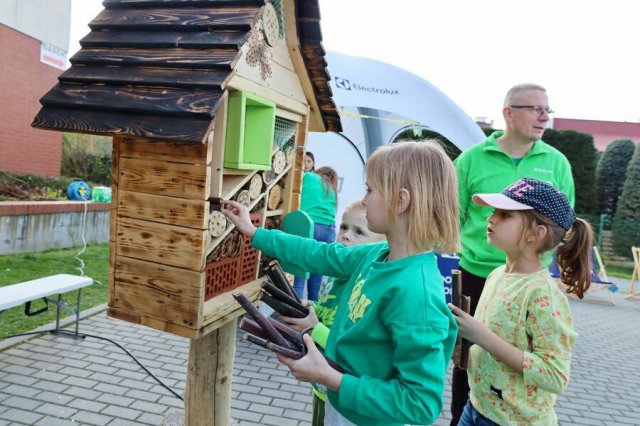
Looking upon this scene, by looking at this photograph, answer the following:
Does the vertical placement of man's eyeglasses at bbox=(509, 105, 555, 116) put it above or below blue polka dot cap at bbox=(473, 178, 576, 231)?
→ above

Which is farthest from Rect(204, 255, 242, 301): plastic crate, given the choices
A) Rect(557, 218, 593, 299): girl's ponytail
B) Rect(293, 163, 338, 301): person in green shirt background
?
Rect(293, 163, 338, 301): person in green shirt background

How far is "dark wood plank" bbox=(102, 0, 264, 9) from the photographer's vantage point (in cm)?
173

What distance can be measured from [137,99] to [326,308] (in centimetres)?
110

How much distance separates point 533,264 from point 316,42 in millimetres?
1333

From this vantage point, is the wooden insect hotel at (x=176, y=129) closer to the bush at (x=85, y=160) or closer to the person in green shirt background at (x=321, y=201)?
the person in green shirt background at (x=321, y=201)

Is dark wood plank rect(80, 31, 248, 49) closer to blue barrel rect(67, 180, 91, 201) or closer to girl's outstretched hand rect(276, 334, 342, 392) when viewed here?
girl's outstretched hand rect(276, 334, 342, 392)

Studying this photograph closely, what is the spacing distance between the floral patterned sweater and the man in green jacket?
64cm

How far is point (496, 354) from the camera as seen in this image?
172 cm

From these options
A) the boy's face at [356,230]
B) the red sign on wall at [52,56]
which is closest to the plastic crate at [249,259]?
the boy's face at [356,230]

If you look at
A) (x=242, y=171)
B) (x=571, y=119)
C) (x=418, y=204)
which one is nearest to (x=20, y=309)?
(x=242, y=171)

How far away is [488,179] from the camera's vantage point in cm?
262

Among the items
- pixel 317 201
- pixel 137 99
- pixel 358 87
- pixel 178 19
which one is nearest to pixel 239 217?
pixel 137 99

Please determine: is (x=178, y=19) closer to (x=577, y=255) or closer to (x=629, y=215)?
(x=577, y=255)

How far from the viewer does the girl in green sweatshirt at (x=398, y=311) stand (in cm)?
116
